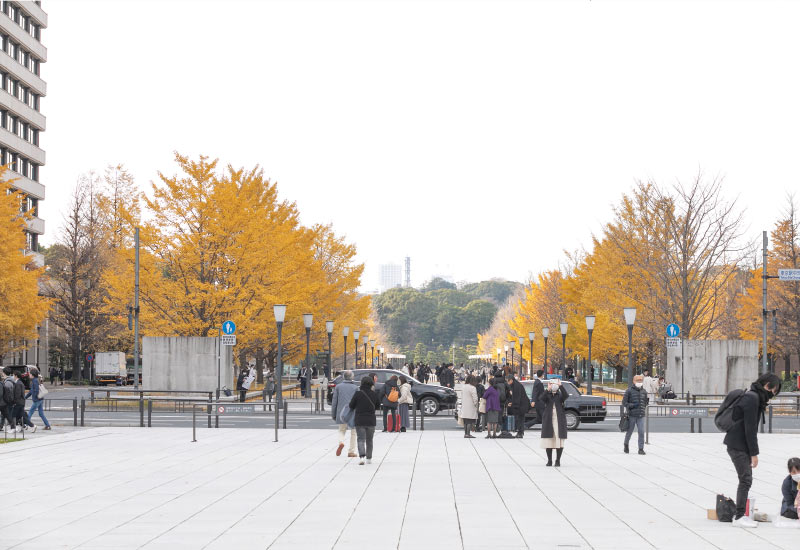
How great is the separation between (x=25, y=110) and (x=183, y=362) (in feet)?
157

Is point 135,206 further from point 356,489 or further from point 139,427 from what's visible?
point 356,489

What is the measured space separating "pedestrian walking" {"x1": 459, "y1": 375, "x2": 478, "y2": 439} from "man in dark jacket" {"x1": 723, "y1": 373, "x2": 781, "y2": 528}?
46.3ft

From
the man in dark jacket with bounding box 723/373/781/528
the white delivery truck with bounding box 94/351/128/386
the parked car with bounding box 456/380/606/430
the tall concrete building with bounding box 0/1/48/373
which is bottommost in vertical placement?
the white delivery truck with bounding box 94/351/128/386

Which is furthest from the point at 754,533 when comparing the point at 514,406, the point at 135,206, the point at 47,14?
the point at 47,14

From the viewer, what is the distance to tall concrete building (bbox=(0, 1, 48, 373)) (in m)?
75.6

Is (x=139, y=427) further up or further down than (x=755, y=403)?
further down

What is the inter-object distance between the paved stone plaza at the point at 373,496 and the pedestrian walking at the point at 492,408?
208 cm

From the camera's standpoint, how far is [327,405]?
4131 centimetres

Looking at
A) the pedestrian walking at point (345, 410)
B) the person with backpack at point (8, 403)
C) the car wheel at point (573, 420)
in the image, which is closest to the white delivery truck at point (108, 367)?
the person with backpack at point (8, 403)

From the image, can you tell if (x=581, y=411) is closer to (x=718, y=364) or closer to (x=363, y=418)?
(x=363, y=418)

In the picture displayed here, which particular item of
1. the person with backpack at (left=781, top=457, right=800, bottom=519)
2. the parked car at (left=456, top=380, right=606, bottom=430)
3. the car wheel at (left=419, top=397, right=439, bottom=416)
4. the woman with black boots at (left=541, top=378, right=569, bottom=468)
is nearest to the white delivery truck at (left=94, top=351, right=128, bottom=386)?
the car wheel at (left=419, top=397, right=439, bottom=416)

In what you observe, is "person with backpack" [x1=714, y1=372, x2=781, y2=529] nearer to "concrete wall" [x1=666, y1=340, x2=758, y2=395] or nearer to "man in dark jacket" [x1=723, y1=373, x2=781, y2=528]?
"man in dark jacket" [x1=723, y1=373, x2=781, y2=528]

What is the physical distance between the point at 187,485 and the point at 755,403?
8.50 meters

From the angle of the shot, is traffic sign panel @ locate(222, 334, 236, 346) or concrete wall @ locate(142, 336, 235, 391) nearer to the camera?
traffic sign panel @ locate(222, 334, 236, 346)
